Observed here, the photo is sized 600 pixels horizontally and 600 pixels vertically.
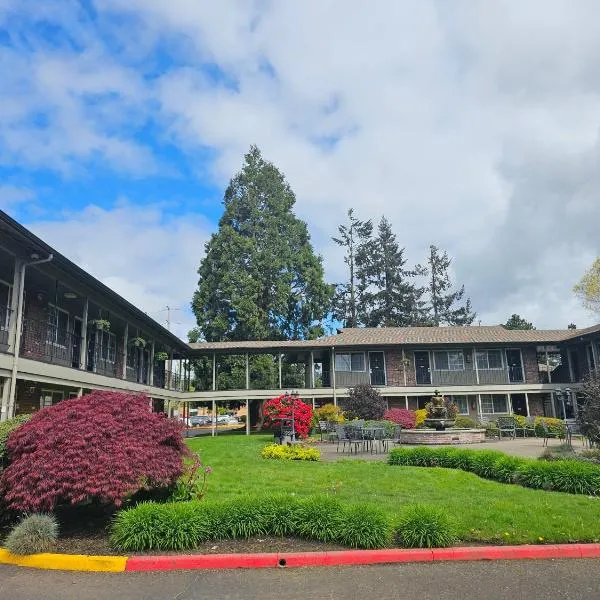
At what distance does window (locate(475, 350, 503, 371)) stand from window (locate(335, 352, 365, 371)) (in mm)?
6838

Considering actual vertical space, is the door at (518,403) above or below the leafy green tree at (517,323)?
below

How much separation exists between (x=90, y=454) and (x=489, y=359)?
30217 millimetres

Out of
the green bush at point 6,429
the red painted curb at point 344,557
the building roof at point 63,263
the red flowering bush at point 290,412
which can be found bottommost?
the red painted curb at point 344,557

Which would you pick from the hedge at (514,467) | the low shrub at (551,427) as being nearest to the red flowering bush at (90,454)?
the hedge at (514,467)

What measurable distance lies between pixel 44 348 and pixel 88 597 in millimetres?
14166

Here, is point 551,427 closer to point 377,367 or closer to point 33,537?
point 377,367

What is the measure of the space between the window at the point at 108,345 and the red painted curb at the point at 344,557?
17.0 metres

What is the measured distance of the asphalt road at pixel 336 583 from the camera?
504 centimetres

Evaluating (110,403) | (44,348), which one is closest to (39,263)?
(44,348)

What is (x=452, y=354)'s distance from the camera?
111 ft

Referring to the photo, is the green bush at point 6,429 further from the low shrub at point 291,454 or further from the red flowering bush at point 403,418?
the red flowering bush at point 403,418

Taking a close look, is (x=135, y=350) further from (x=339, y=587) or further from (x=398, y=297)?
(x=398, y=297)

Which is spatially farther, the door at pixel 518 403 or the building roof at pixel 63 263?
the door at pixel 518 403

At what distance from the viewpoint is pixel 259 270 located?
4500 centimetres
